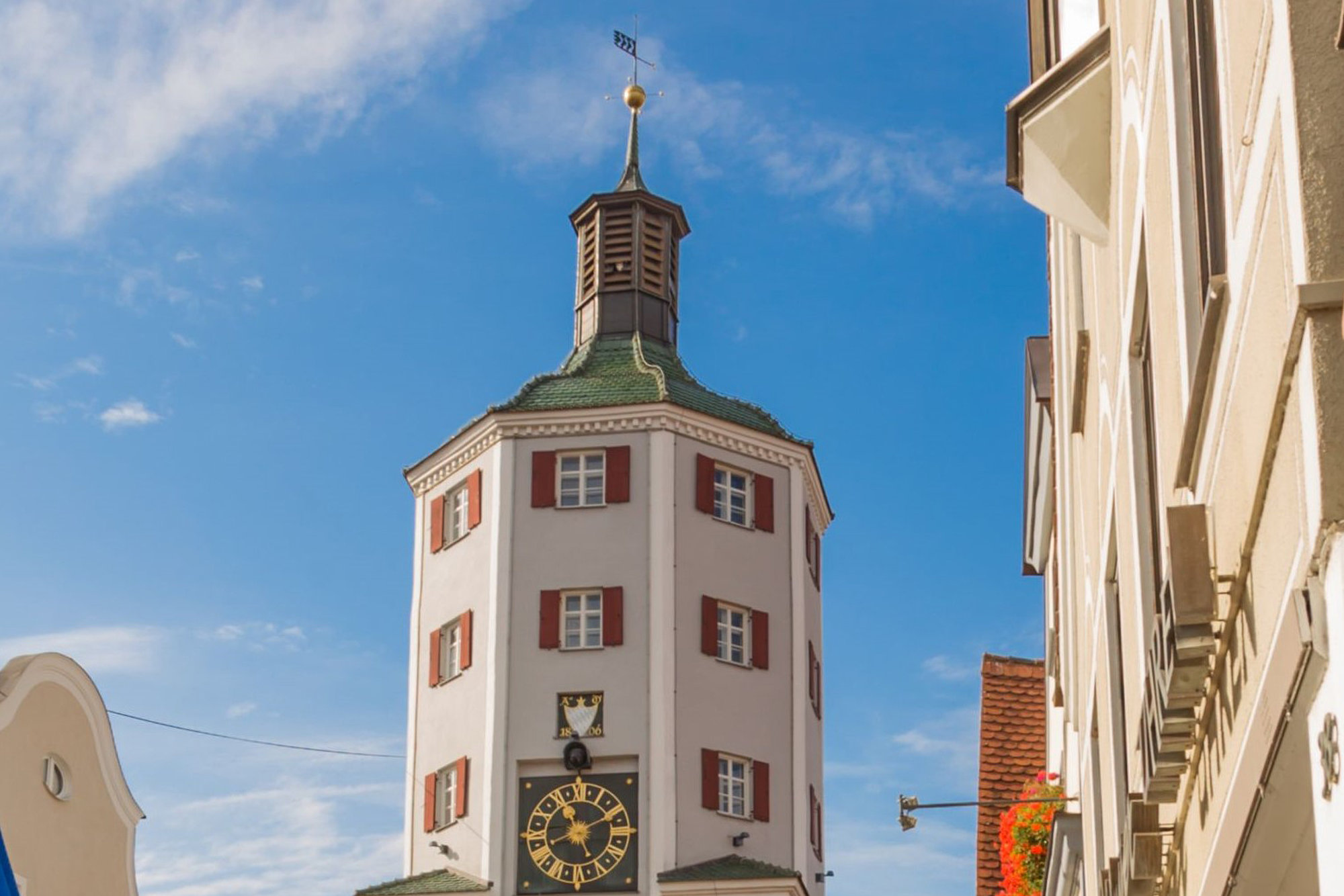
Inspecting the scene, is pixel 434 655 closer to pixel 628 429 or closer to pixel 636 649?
pixel 636 649

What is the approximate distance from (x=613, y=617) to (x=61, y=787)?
2700 cm

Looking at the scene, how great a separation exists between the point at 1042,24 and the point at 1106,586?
464 cm

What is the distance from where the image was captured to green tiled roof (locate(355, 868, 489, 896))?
45469mm

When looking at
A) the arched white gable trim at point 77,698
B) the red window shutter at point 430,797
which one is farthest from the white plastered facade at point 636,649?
the arched white gable trim at point 77,698

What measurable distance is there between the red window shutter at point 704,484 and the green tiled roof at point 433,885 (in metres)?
9.30

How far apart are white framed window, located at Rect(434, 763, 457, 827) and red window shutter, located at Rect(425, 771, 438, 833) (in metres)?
0.04

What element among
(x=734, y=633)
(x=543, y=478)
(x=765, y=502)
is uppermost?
(x=543, y=478)

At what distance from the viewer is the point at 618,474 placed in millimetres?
48844

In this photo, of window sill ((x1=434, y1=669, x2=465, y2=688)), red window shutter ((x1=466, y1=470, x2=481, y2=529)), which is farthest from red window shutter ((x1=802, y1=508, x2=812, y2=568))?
window sill ((x1=434, y1=669, x2=465, y2=688))

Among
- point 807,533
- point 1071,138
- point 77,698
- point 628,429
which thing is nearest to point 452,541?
point 628,429

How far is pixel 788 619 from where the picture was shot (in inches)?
1912

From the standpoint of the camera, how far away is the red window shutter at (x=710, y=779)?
4609 cm

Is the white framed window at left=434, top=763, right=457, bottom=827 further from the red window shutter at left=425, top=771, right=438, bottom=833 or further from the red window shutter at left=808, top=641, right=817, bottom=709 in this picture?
the red window shutter at left=808, top=641, right=817, bottom=709

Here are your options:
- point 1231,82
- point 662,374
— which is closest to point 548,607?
point 662,374
